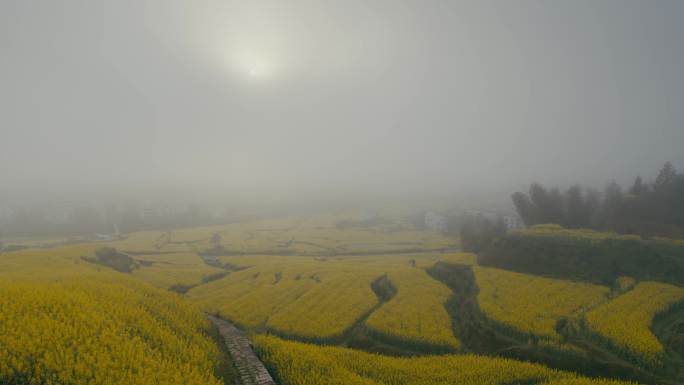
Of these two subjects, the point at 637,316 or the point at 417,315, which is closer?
the point at 637,316

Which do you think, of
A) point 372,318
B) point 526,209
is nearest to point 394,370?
point 372,318

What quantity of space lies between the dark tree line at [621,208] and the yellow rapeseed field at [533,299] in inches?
1053

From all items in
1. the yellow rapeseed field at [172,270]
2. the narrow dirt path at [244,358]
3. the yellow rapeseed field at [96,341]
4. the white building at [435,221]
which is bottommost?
the white building at [435,221]

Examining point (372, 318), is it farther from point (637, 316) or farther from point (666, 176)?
point (666, 176)

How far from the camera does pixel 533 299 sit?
28.3 metres

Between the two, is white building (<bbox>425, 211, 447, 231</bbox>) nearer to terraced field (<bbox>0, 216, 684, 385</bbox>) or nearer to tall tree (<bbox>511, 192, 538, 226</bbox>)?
tall tree (<bbox>511, 192, 538, 226</bbox>)

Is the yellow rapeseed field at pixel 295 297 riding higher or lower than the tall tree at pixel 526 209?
lower

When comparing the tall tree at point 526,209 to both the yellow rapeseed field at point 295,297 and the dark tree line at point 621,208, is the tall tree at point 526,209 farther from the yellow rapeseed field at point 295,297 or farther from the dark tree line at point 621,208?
the yellow rapeseed field at point 295,297

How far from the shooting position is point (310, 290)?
115ft

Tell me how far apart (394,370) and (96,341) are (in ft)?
45.3

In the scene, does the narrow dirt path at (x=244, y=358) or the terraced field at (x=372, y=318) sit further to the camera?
the narrow dirt path at (x=244, y=358)

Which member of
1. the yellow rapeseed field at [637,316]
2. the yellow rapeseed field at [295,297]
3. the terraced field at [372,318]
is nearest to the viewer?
the terraced field at [372,318]

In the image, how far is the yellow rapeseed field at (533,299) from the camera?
23844 millimetres

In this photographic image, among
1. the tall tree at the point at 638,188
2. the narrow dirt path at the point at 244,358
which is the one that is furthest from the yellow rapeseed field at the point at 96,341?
the tall tree at the point at 638,188
